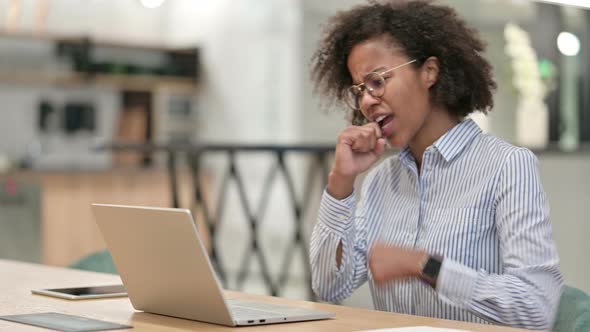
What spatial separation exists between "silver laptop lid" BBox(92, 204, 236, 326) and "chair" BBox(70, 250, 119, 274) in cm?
84

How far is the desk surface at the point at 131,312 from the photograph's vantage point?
4.88ft

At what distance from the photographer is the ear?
202cm

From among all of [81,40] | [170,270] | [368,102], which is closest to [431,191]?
[368,102]

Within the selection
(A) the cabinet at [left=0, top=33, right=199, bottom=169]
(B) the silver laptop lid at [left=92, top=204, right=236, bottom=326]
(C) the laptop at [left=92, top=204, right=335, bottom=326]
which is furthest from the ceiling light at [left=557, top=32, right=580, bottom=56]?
(B) the silver laptop lid at [left=92, top=204, right=236, bottom=326]

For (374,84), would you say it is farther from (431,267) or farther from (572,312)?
(572,312)

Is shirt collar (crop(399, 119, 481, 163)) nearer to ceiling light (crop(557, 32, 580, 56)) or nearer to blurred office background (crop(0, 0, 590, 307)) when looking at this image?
blurred office background (crop(0, 0, 590, 307))

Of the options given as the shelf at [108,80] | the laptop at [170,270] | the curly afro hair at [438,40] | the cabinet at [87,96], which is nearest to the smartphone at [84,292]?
the laptop at [170,270]

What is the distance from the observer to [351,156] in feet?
6.55

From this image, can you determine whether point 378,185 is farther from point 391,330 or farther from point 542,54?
point 542,54

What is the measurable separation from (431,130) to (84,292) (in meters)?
0.77

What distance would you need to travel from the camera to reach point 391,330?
140 cm

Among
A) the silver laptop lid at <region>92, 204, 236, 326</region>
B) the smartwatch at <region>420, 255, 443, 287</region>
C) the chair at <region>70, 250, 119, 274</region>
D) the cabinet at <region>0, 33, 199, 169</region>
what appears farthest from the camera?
the cabinet at <region>0, 33, 199, 169</region>

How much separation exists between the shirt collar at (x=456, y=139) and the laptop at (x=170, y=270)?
0.49 m

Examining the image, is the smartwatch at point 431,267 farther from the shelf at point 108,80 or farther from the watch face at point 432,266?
the shelf at point 108,80
